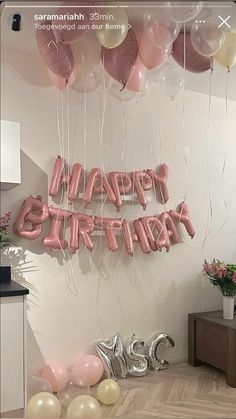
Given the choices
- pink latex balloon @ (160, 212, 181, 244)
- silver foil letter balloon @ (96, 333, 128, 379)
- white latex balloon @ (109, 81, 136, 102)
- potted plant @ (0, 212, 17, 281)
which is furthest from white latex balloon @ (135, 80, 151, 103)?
silver foil letter balloon @ (96, 333, 128, 379)

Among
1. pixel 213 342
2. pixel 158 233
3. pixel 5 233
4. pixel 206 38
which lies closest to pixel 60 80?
pixel 206 38

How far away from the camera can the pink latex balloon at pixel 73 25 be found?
6.89 ft

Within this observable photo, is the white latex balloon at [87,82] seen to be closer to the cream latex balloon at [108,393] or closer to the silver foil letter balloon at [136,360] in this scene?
the silver foil letter balloon at [136,360]

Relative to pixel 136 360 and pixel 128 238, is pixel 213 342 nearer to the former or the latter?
pixel 136 360

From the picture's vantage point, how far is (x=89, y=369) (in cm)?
265

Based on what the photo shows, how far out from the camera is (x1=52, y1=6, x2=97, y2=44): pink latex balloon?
2.10 meters

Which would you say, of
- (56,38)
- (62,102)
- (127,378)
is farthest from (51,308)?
(56,38)

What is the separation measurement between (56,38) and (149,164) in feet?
4.05

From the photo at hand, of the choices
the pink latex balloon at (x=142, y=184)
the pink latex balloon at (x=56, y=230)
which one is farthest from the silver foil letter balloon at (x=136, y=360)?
the pink latex balloon at (x=142, y=184)

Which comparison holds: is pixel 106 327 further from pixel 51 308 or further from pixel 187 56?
pixel 187 56

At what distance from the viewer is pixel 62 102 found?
2.81 meters

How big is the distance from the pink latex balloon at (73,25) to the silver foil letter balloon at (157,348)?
84.8 inches

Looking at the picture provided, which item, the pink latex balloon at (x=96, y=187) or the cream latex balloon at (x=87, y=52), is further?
the pink latex balloon at (x=96, y=187)

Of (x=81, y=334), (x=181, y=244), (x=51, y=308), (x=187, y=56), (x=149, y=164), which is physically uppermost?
(x=187, y=56)
